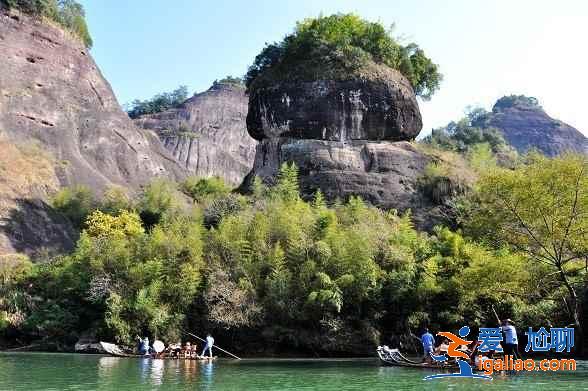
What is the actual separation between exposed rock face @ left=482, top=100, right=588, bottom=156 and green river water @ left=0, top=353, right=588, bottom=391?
82827mm

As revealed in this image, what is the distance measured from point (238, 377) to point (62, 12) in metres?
50.8

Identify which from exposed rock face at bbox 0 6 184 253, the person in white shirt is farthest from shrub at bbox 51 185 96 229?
the person in white shirt

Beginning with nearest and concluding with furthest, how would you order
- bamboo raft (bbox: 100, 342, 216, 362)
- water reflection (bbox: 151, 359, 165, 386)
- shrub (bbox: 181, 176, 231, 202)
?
water reflection (bbox: 151, 359, 165, 386) < bamboo raft (bbox: 100, 342, 216, 362) < shrub (bbox: 181, 176, 231, 202)

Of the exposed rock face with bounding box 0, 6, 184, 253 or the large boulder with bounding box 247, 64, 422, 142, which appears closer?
the large boulder with bounding box 247, 64, 422, 142

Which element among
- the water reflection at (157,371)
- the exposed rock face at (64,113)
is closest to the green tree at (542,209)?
the water reflection at (157,371)

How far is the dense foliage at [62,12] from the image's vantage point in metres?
51.5

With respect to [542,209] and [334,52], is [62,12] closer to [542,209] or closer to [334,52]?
[334,52]

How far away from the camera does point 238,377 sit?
48.0 ft

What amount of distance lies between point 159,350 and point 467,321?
34.3 ft

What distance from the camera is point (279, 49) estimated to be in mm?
38594

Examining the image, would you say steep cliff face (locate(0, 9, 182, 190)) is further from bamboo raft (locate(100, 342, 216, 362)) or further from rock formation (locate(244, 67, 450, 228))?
bamboo raft (locate(100, 342, 216, 362))

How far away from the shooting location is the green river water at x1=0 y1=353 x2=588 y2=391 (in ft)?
40.9

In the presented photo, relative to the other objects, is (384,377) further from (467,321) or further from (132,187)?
(132,187)

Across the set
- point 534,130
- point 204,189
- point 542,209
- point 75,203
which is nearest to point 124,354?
point 542,209
